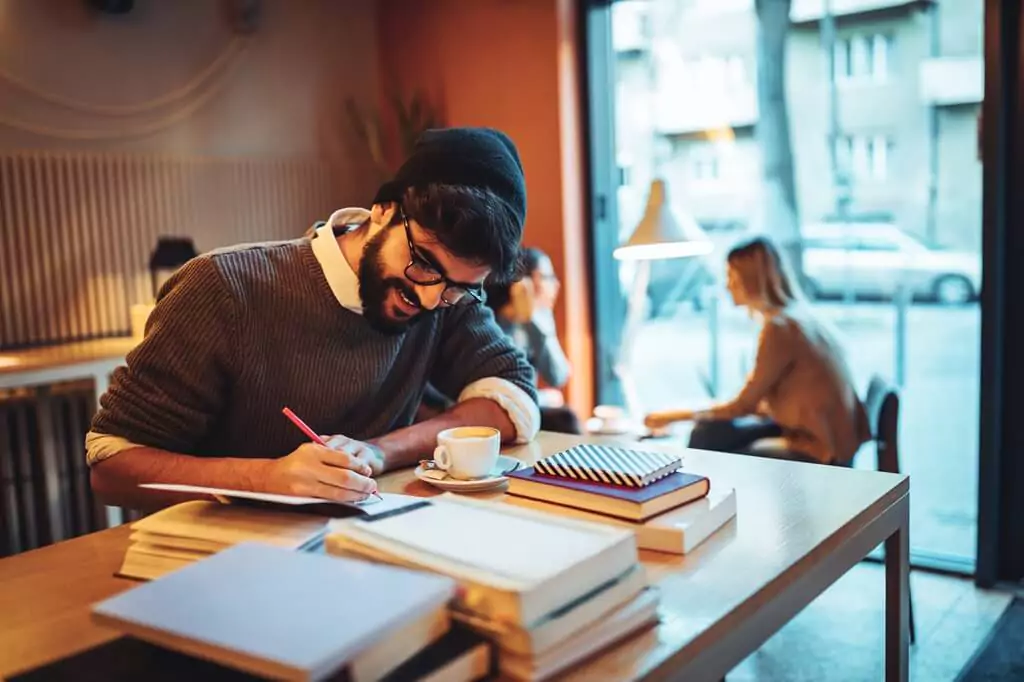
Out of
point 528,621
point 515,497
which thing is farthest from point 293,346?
point 528,621

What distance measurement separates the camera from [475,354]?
6.01 ft

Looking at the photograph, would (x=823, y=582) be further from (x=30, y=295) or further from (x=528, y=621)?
(x=30, y=295)

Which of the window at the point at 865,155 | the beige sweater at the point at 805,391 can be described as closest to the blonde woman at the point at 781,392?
the beige sweater at the point at 805,391

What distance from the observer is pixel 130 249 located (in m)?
3.58

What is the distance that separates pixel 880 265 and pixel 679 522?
2479 millimetres

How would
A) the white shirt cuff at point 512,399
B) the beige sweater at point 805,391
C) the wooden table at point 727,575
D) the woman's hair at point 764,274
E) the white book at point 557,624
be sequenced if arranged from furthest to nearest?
the woman's hair at point 764,274 → the beige sweater at point 805,391 → the white shirt cuff at point 512,399 → the wooden table at point 727,575 → the white book at point 557,624

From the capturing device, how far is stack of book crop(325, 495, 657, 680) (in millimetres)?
837

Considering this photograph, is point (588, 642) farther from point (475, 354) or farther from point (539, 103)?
point (539, 103)

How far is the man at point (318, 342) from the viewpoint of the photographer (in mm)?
1408

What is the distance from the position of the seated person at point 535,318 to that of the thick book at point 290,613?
2428 millimetres

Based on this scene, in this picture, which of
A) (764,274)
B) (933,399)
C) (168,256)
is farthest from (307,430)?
(933,399)

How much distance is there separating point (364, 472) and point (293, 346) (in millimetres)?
343

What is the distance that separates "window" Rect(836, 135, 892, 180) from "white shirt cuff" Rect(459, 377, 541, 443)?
2060 millimetres

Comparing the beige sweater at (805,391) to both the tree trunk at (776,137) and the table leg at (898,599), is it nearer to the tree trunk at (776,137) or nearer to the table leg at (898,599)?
the tree trunk at (776,137)
